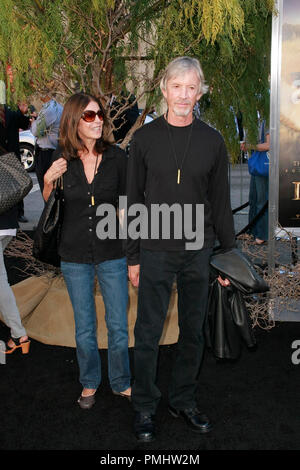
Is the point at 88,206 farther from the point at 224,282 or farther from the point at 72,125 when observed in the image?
the point at 224,282

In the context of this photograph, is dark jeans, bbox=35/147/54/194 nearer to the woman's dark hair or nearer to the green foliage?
the green foliage

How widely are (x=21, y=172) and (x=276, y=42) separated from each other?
2.34m

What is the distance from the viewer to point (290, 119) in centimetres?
458

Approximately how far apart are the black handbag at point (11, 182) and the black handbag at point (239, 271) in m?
1.33

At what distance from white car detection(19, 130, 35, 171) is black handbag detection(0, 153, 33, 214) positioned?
1214 centimetres

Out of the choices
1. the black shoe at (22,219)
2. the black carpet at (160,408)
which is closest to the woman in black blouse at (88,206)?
the black carpet at (160,408)

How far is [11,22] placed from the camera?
12.1 ft

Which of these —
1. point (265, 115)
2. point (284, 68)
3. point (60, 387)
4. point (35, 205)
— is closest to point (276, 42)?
point (284, 68)

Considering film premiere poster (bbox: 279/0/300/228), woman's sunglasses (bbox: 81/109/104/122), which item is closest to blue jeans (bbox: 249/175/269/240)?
film premiere poster (bbox: 279/0/300/228)

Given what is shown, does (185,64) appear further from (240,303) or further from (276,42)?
(276,42)

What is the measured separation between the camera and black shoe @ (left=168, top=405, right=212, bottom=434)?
329 centimetres

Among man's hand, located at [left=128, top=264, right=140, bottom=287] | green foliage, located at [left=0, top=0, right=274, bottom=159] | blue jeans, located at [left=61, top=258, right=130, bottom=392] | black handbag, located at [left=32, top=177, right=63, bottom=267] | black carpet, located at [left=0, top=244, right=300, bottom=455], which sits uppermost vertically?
green foliage, located at [left=0, top=0, right=274, bottom=159]

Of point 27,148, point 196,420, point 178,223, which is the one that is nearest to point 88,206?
point 178,223

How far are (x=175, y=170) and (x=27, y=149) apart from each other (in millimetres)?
13164
